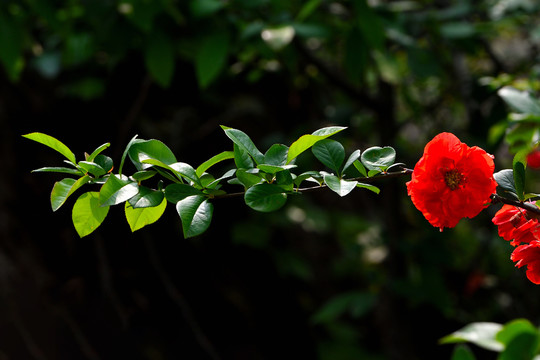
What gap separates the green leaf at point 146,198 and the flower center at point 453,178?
255mm

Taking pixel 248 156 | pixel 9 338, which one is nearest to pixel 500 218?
pixel 248 156

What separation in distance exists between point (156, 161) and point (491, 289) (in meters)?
1.82

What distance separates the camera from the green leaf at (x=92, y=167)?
0.50 meters

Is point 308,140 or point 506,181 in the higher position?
point 308,140

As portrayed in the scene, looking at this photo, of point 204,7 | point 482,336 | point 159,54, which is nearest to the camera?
point 482,336

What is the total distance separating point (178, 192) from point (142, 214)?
59mm

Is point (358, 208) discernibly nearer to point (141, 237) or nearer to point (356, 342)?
point (356, 342)

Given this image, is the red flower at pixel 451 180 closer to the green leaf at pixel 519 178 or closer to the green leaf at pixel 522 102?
the green leaf at pixel 519 178

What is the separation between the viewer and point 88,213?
1.70ft

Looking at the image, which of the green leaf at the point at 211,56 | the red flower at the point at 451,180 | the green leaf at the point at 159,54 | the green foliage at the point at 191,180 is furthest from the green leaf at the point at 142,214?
the green leaf at the point at 159,54

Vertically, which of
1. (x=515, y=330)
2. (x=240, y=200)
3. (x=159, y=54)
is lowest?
(x=240, y=200)

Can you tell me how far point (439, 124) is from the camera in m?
1.96

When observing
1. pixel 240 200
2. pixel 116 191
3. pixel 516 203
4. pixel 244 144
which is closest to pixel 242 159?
pixel 244 144

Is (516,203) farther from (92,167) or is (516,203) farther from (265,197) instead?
(92,167)
